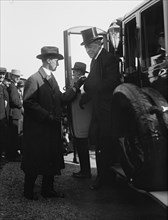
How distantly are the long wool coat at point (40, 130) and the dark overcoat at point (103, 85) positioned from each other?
0.58 m

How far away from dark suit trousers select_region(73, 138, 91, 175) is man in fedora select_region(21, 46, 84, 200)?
125 cm

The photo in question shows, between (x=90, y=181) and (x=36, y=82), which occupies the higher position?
(x=36, y=82)

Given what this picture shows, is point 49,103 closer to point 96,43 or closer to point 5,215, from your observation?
point 96,43

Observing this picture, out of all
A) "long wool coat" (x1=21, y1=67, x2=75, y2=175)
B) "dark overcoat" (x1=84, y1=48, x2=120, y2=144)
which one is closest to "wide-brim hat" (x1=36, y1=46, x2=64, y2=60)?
"long wool coat" (x1=21, y1=67, x2=75, y2=175)

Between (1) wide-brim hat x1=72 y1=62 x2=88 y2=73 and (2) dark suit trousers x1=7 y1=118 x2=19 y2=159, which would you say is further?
(2) dark suit trousers x1=7 y1=118 x2=19 y2=159

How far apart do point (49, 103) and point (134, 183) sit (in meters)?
1.83

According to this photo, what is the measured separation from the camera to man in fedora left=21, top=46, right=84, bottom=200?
4.42 meters

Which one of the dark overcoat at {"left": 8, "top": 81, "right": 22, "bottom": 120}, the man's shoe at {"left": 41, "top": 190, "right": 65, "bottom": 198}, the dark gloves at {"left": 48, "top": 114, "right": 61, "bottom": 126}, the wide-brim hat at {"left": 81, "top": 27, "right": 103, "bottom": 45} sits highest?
the wide-brim hat at {"left": 81, "top": 27, "right": 103, "bottom": 45}

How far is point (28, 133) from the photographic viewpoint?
448 centimetres

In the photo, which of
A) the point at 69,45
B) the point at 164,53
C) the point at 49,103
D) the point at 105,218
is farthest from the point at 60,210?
the point at 69,45

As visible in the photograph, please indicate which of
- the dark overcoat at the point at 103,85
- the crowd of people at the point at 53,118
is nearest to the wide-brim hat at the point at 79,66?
the crowd of people at the point at 53,118

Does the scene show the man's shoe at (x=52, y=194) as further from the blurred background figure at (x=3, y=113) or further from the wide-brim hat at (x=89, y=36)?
the blurred background figure at (x=3, y=113)

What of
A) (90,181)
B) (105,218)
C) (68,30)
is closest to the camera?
(105,218)

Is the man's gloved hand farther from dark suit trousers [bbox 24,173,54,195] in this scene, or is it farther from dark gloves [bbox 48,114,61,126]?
dark suit trousers [bbox 24,173,54,195]
